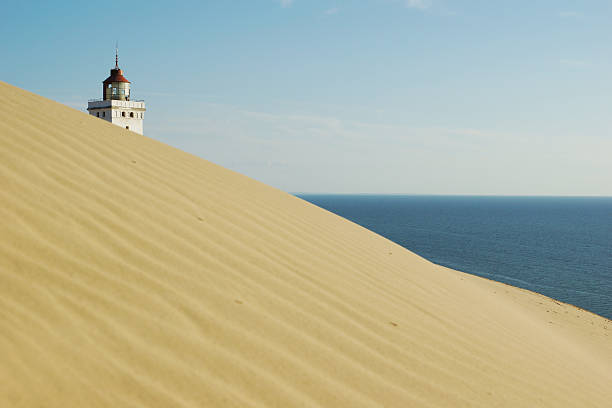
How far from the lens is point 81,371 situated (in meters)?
1.93

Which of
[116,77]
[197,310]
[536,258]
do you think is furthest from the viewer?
[536,258]

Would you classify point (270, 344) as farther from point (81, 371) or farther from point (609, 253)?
point (609, 253)

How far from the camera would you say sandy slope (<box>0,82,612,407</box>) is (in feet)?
6.77

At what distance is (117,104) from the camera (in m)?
30.1

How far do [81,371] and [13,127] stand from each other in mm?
2934

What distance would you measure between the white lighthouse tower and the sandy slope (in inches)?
1058

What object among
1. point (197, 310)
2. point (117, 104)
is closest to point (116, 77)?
point (117, 104)

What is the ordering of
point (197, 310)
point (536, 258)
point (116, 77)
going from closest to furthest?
1. point (197, 310)
2. point (116, 77)
3. point (536, 258)

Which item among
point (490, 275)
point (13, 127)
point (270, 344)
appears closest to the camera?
point (270, 344)

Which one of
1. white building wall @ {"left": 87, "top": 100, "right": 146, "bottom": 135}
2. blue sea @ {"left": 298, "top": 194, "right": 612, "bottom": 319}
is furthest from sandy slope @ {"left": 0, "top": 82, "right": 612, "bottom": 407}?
white building wall @ {"left": 87, "top": 100, "right": 146, "bottom": 135}

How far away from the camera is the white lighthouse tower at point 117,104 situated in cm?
3000

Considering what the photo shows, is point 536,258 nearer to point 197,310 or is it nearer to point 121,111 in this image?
point 121,111

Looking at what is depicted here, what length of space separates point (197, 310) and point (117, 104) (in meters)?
30.3

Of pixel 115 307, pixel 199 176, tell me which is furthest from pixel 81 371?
pixel 199 176
